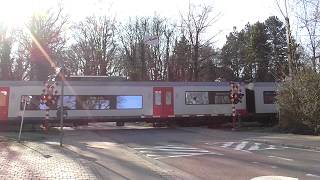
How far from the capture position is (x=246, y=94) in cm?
4234

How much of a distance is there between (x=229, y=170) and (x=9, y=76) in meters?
51.6

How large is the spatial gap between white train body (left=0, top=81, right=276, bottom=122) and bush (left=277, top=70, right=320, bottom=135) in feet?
28.0

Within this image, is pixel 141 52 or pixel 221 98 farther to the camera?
pixel 141 52

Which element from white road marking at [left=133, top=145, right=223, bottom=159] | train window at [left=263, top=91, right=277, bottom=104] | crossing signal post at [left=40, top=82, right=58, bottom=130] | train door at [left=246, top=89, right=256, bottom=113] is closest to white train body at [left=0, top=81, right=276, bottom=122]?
crossing signal post at [left=40, top=82, right=58, bottom=130]

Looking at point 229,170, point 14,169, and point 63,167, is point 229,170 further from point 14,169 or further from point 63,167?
point 14,169

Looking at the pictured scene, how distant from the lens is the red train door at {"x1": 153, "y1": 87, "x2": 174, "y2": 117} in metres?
38.8

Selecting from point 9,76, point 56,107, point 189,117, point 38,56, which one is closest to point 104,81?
point 56,107

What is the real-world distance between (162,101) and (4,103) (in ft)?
36.4

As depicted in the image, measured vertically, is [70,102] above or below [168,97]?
below

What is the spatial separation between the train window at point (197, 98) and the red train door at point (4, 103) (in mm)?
12929

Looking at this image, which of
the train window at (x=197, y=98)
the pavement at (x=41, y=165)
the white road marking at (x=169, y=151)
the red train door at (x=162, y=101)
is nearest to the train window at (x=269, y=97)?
the train window at (x=197, y=98)

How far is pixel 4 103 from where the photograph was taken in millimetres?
35531

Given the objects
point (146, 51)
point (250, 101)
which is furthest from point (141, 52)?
point (250, 101)

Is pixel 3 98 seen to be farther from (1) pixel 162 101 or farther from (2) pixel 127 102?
(1) pixel 162 101
